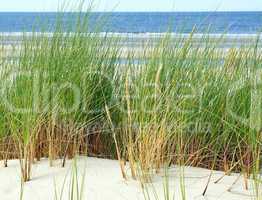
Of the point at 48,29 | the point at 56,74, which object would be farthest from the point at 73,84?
the point at 48,29

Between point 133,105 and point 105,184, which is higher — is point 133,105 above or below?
above

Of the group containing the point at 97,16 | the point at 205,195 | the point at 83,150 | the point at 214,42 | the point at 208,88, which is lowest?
the point at 205,195

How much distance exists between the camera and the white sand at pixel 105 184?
76.7 inches

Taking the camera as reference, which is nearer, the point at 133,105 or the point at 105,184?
the point at 105,184

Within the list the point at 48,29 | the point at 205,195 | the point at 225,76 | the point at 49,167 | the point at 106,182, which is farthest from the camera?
the point at 48,29

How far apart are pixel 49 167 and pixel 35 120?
210mm

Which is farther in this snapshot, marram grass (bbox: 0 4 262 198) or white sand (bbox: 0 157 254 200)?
marram grass (bbox: 0 4 262 198)

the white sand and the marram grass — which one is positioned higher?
the marram grass

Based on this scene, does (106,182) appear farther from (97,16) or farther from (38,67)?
(97,16)

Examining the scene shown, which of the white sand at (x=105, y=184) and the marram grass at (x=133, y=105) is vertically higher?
the marram grass at (x=133, y=105)

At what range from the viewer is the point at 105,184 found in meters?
2.06

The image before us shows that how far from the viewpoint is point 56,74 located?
2.30m

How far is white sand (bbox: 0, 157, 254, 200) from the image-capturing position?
1.95 meters

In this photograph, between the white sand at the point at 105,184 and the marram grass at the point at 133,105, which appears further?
the marram grass at the point at 133,105
